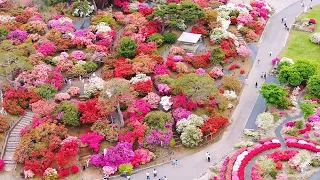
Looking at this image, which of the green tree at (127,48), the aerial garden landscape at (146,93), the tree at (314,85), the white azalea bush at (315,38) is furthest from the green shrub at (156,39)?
the white azalea bush at (315,38)

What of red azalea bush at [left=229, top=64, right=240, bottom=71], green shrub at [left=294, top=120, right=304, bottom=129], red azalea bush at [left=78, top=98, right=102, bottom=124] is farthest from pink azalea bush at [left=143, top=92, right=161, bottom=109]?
green shrub at [left=294, top=120, right=304, bottom=129]

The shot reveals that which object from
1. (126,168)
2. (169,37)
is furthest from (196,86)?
(169,37)

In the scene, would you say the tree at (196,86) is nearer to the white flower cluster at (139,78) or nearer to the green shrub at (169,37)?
the white flower cluster at (139,78)

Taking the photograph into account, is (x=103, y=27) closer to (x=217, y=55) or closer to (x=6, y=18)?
(x=6, y=18)

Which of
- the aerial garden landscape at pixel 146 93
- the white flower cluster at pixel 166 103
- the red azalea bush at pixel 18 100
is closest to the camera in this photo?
the aerial garden landscape at pixel 146 93

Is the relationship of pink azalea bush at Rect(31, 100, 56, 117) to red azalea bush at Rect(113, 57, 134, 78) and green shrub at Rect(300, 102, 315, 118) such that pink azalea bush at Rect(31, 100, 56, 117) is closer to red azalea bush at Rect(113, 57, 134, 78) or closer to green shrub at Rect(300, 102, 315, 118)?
red azalea bush at Rect(113, 57, 134, 78)
